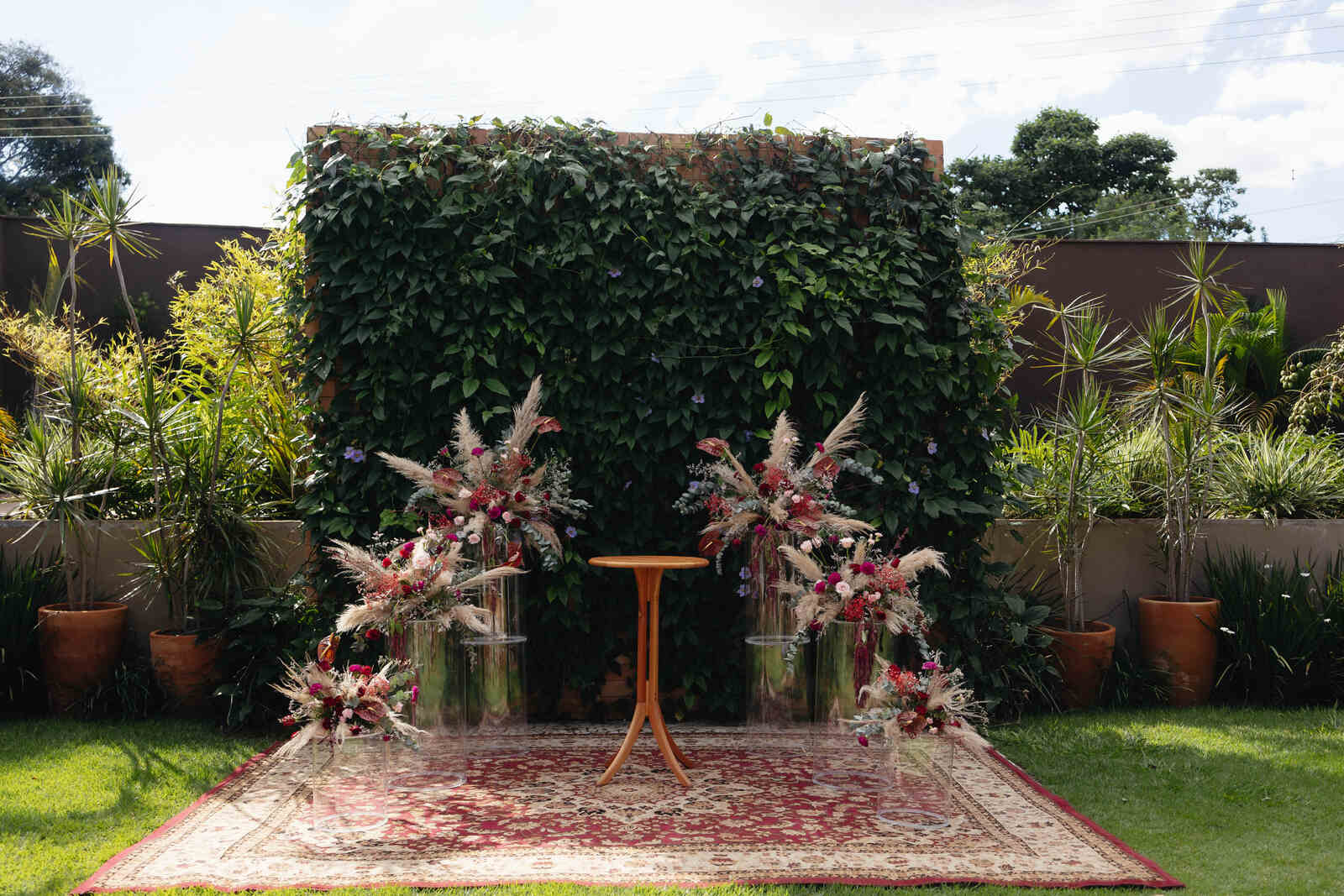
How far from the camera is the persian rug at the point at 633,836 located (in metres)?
3.15

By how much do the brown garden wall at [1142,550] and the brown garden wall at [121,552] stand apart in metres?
3.84

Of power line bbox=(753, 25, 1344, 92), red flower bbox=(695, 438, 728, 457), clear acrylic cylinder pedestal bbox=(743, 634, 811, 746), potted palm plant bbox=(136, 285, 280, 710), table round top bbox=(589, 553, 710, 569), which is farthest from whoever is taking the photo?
power line bbox=(753, 25, 1344, 92)

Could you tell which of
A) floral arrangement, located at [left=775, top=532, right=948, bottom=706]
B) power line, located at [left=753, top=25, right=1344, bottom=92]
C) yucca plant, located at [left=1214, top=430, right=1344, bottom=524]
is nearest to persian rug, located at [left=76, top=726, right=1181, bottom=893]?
floral arrangement, located at [left=775, top=532, right=948, bottom=706]

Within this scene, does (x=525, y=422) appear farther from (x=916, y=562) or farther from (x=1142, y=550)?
(x=1142, y=550)

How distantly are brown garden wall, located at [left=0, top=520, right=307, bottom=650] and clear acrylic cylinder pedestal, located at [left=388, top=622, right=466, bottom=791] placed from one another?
166cm

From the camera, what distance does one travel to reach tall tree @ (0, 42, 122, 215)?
24.2m

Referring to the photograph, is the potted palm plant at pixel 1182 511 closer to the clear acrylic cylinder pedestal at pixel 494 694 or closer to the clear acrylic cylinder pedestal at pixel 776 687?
the clear acrylic cylinder pedestal at pixel 776 687

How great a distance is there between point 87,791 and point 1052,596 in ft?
15.1

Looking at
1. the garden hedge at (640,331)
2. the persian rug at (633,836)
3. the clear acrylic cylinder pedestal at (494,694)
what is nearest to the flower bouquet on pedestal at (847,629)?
the persian rug at (633,836)

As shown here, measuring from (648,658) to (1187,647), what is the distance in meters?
3.00

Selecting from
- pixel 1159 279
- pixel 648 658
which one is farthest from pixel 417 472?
pixel 1159 279

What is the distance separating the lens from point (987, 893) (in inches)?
120

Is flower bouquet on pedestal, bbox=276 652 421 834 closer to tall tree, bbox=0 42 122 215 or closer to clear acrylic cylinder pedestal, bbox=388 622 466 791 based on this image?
clear acrylic cylinder pedestal, bbox=388 622 466 791

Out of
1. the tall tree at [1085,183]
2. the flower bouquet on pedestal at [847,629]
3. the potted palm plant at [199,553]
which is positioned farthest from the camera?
the tall tree at [1085,183]
